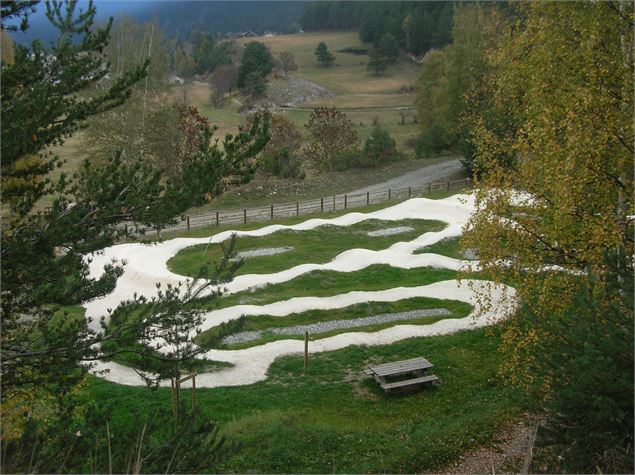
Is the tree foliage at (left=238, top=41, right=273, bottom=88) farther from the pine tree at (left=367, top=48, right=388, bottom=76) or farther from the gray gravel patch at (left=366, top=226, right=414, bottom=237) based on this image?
the gray gravel patch at (left=366, top=226, right=414, bottom=237)

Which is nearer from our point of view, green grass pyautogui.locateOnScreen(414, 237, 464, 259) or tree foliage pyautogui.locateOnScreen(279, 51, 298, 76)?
green grass pyautogui.locateOnScreen(414, 237, 464, 259)

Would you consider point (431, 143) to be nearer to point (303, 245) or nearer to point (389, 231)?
point (389, 231)

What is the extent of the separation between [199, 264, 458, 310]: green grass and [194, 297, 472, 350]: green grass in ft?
6.34

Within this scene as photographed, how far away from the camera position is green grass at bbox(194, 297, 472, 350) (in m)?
24.8

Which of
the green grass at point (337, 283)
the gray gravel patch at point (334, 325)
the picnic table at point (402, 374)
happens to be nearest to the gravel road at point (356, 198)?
the green grass at point (337, 283)

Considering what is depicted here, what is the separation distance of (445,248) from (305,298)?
11511 millimetres

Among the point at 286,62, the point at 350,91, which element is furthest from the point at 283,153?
the point at 286,62

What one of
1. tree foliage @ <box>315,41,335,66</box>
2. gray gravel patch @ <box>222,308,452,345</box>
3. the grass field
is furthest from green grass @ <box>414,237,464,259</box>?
tree foliage @ <box>315,41,335,66</box>

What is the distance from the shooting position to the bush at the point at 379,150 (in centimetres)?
6330

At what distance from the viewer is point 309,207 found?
156 ft

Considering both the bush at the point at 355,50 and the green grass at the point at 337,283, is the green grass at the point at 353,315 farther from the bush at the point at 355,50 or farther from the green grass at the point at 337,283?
the bush at the point at 355,50

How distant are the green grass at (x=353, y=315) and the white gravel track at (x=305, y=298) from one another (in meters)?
0.37

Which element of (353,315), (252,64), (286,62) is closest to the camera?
(353,315)

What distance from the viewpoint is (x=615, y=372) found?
1060 centimetres
